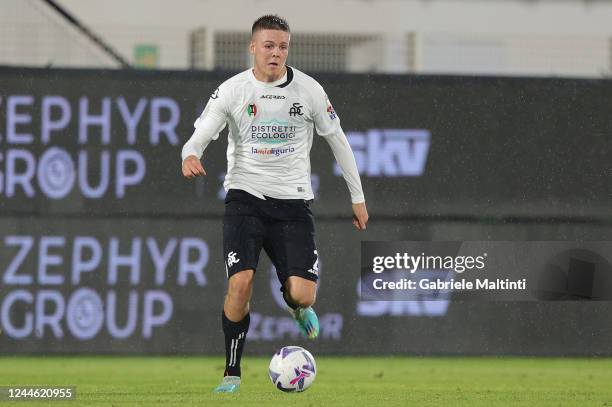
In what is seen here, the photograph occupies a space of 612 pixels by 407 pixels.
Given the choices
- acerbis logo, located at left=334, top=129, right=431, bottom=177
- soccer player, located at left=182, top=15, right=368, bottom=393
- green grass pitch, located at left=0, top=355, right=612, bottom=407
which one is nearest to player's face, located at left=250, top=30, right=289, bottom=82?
soccer player, located at left=182, top=15, right=368, bottom=393

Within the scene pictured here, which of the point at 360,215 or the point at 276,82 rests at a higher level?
the point at 276,82

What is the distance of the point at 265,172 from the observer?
9172 millimetres

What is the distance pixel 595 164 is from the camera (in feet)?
41.7

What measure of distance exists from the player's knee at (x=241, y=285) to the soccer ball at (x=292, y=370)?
0.45m

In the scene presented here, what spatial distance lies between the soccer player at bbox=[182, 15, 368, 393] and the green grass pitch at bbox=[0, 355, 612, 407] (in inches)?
26.7

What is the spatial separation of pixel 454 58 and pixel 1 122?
9.16 m

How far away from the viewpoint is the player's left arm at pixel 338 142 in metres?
9.30

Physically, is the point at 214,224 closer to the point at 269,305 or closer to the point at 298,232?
the point at 269,305

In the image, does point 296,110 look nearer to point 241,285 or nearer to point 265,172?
point 265,172

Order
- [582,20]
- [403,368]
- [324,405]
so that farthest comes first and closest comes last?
[582,20] < [403,368] < [324,405]

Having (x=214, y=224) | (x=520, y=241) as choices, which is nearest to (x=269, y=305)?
(x=214, y=224)

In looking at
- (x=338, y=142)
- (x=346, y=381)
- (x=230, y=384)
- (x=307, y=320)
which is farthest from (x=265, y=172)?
(x=346, y=381)

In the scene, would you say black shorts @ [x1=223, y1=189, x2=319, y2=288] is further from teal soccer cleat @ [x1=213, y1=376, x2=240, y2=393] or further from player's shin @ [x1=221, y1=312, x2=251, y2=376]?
teal soccer cleat @ [x1=213, y1=376, x2=240, y2=393]

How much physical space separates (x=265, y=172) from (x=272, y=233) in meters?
0.40
